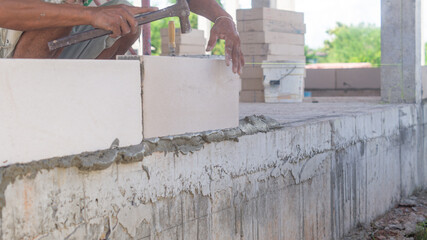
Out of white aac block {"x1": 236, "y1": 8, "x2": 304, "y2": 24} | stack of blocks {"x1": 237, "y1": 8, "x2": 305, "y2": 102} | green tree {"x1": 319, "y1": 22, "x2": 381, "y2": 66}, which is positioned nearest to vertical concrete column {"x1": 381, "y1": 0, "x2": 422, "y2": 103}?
stack of blocks {"x1": 237, "y1": 8, "x2": 305, "y2": 102}

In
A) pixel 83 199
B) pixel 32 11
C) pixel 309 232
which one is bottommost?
pixel 309 232

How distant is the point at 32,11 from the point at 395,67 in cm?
608

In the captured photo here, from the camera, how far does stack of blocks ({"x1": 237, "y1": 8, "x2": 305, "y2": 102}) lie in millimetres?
9297

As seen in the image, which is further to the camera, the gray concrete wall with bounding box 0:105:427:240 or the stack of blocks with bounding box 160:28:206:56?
the stack of blocks with bounding box 160:28:206:56

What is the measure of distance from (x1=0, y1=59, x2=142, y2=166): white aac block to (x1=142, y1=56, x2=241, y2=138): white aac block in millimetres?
114

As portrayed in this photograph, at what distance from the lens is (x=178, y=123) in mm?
2889

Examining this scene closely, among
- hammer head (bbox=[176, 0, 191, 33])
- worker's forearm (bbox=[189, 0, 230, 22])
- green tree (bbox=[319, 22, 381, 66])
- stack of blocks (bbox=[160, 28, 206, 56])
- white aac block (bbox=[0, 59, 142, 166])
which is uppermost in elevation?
green tree (bbox=[319, 22, 381, 66])

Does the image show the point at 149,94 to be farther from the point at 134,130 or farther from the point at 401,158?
the point at 401,158

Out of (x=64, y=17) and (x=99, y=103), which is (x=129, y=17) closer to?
(x=64, y=17)

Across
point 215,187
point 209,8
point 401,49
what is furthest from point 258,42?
point 215,187

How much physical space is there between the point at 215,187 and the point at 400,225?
2974mm

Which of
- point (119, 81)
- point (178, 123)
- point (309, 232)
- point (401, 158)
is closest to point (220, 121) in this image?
point (178, 123)

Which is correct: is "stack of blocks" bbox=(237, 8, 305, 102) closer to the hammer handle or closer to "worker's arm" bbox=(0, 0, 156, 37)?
the hammer handle

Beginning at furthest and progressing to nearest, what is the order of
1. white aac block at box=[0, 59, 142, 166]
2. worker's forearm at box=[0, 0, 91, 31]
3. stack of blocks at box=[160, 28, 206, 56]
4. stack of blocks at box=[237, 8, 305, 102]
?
stack of blocks at box=[160, 28, 206, 56] < stack of blocks at box=[237, 8, 305, 102] < worker's forearm at box=[0, 0, 91, 31] < white aac block at box=[0, 59, 142, 166]
